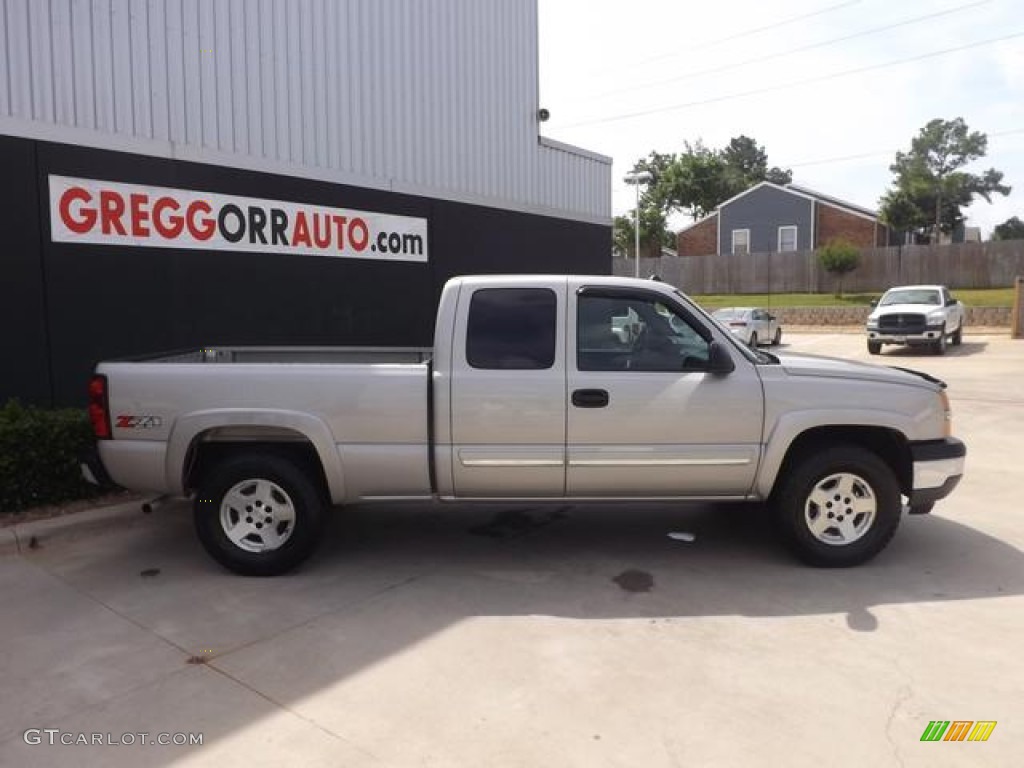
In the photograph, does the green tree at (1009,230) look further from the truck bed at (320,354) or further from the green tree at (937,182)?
the truck bed at (320,354)

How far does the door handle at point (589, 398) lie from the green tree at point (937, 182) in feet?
153

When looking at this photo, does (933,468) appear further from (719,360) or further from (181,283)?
(181,283)

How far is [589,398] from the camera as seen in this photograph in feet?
16.6

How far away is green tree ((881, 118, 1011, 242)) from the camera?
46.8 m

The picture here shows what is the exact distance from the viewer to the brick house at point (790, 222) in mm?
44969

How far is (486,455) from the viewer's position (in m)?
5.11

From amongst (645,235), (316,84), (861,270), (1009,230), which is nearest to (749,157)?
(1009,230)

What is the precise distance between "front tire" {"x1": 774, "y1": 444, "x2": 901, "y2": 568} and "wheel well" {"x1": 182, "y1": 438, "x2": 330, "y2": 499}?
2.99 m

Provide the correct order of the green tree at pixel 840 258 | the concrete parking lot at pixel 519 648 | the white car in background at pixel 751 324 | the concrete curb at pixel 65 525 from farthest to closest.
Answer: the green tree at pixel 840 258, the white car in background at pixel 751 324, the concrete curb at pixel 65 525, the concrete parking lot at pixel 519 648

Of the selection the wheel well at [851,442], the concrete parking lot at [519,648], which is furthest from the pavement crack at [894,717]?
the wheel well at [851,442]

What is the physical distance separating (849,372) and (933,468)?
79 cm

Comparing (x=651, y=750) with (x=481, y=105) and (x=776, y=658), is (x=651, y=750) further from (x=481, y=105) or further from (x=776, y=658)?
(x=481, y=105)

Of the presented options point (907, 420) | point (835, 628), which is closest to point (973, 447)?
point (907, 420)

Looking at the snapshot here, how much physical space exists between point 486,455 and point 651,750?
2.23m
